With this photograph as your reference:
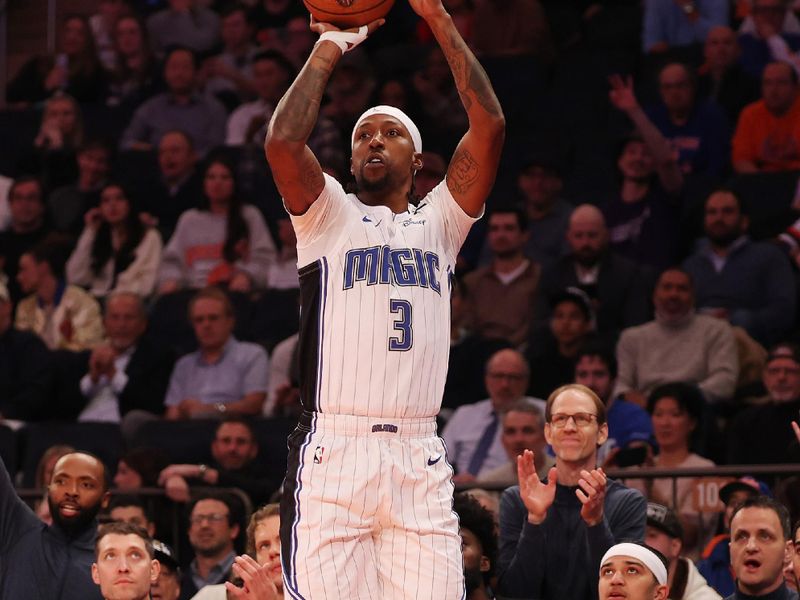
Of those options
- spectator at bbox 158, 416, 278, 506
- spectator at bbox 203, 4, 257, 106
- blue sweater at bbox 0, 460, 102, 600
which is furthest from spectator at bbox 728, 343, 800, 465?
spectator at bbox 203, 4, 257, 106

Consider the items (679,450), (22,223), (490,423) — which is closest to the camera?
(679,450)

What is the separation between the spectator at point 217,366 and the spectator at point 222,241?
3.18 feet

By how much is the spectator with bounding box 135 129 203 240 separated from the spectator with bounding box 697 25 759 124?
Result: 3.74m

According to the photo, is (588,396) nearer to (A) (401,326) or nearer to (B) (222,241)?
(A) (401,326)

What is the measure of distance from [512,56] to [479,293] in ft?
8.72

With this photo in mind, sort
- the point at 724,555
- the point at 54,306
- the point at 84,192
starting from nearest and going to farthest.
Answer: the point at 724,555
the point at 54,306
the point at 84,192

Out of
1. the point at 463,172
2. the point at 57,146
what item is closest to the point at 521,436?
the point at 463,172

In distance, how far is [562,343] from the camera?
9430 millimetres

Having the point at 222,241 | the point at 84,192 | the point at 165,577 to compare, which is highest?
the point at 84,192

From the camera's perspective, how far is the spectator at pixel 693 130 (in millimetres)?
10867

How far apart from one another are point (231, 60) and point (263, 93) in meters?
1.22

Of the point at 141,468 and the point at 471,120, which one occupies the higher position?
the point at 471,120

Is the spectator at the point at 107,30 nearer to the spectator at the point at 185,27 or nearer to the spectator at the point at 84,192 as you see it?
the spectator at the point at 185,27

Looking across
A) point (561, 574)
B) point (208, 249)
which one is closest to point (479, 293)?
point (208, 249)
